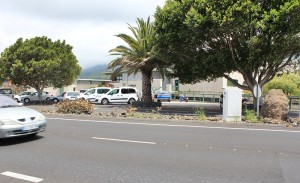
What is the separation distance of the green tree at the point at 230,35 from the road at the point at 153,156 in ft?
27.4

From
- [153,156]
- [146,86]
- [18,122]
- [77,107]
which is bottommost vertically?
[153,156]

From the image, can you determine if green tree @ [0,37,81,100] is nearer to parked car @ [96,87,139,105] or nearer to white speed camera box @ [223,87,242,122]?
parked car @ [96,87,139,105]

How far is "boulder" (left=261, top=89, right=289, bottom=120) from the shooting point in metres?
14.4

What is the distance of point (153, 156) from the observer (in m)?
7.65

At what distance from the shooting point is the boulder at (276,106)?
14422 mm

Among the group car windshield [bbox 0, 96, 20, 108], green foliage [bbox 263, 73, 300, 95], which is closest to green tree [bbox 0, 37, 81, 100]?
car windshield [bbox 0, 96, 20, 108]

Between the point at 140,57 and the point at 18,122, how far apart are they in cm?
1781

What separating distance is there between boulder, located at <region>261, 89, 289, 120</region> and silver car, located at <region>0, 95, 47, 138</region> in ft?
32.3

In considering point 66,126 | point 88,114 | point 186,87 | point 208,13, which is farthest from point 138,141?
point 186,87

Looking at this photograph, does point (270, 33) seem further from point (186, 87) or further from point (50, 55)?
point (186, 87)

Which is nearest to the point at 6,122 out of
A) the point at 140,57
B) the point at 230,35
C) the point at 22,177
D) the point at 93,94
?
the point at 22,177

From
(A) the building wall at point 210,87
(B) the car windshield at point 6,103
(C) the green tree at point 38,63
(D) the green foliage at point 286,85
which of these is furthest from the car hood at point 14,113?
(A) the building wall at point 210,87

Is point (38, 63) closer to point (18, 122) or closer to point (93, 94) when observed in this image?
point (93, 94)

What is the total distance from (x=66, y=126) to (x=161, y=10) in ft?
36.8
